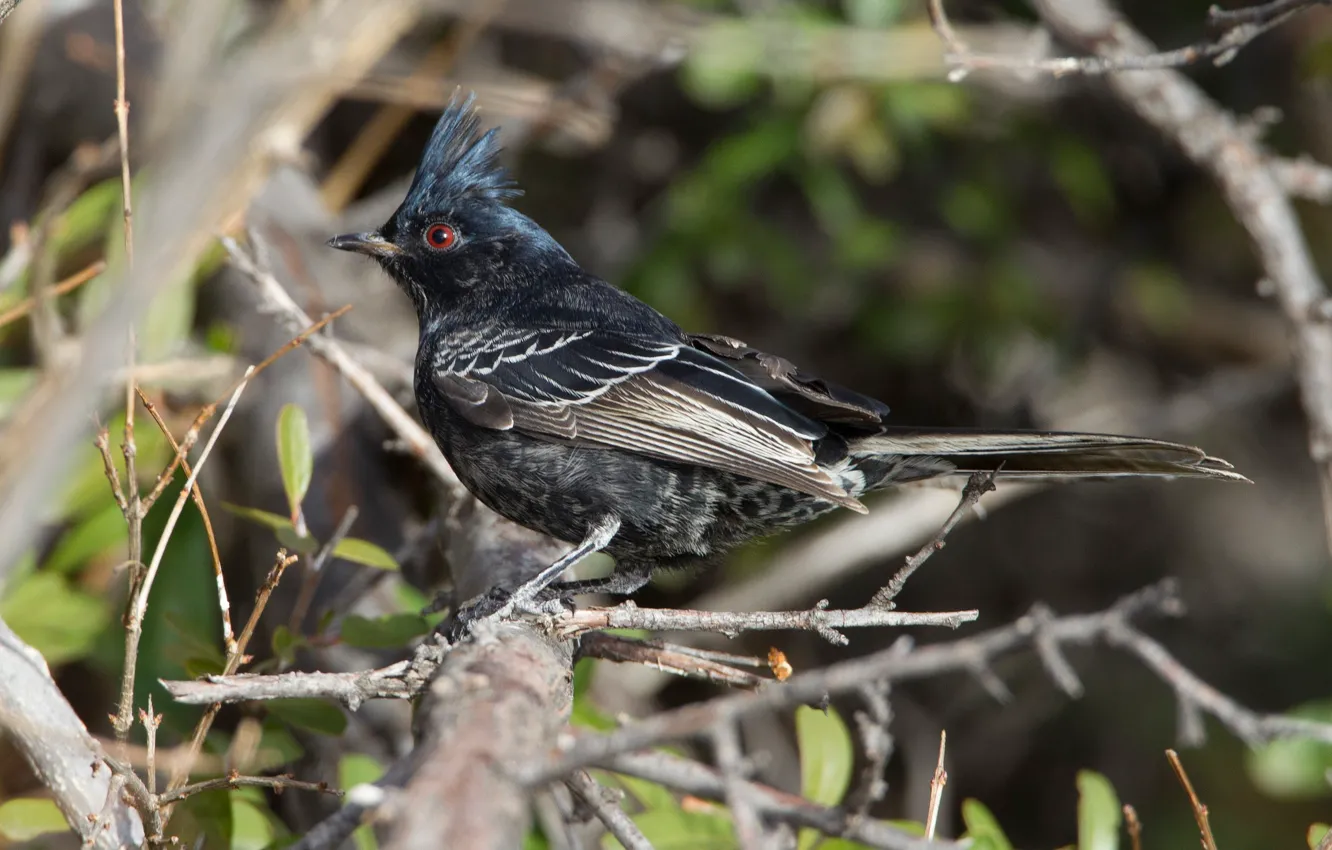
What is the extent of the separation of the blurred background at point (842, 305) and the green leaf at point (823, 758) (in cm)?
145

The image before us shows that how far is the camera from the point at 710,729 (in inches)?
65.9

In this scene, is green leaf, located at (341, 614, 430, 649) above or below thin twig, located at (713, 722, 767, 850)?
below

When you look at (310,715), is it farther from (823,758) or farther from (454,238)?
(454,238)

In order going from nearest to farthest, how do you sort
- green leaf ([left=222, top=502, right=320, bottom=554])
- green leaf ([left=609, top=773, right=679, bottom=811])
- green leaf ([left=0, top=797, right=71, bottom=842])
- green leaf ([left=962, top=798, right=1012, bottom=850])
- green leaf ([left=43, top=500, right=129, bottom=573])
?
1. green leaf ([left=0, top=797, right=71, bottom=842])
2. green leaf ([left=962, top=798, right=1012, bottom=850])
3. green leaf ([left=222, top=502, right=320, bottom=554])
4. green leaf ([left=609, top=773, right=679, bottom=811])
5. green leaf ([left=43, top=500, right=129, bottom=573])

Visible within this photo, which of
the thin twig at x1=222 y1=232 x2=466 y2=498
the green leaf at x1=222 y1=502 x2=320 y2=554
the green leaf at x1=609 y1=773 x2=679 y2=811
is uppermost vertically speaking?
the thin twig at x1=222 y1=232 x2=466 y2=498

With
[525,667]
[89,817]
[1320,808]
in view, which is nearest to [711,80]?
[525,667]

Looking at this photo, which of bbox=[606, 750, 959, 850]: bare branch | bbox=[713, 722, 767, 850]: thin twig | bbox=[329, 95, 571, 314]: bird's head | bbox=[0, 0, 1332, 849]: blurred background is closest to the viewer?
bbox=[713, 722, 767, 850]: thin twig

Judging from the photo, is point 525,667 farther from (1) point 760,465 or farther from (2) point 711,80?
(2) point 711,80

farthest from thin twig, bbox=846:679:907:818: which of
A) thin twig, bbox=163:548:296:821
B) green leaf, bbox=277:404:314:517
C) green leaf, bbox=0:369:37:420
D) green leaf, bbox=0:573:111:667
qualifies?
green leaf, bbox=0:369:37:420

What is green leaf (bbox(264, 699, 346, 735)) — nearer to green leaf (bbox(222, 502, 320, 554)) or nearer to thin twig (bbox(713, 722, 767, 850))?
green leaf (bbox(222, 502, 320, 554))

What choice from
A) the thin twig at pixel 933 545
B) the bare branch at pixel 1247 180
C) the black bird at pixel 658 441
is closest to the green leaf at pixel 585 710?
the black bird at pixel 658 441

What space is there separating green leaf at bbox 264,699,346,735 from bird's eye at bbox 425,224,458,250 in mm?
1728

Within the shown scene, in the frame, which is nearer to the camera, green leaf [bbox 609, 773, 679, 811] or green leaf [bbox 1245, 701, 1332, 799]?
green leaf [bbox 609, 773, 679, 811]

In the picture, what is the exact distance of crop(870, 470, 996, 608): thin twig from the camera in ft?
8.51
